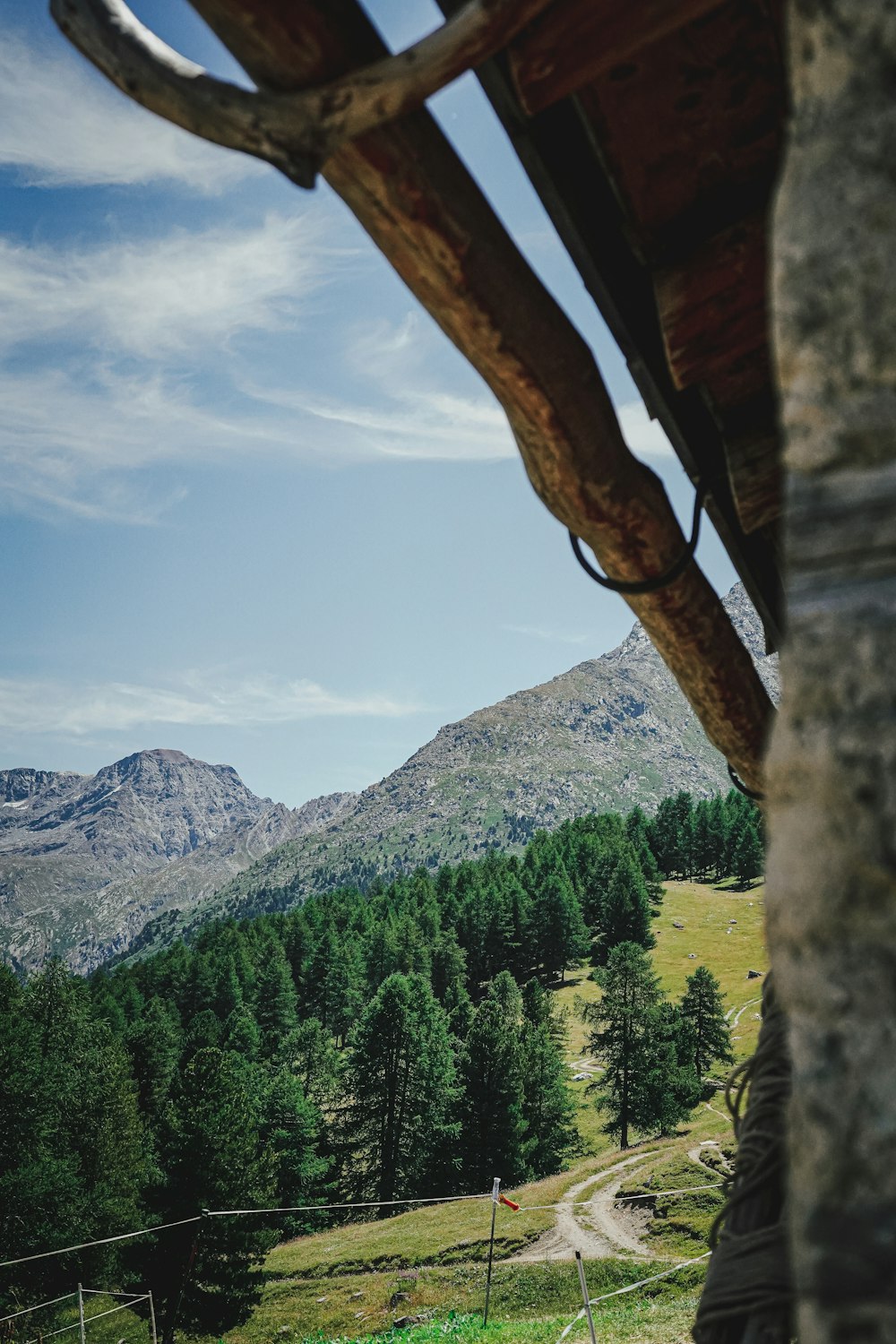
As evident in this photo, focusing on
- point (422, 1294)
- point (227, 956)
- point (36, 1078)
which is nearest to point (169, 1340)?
point (422, 1294)

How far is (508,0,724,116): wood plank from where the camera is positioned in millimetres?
1247

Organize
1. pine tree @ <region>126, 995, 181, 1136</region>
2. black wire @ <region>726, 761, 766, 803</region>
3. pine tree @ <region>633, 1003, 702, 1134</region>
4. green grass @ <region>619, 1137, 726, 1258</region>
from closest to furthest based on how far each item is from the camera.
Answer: black wire @ <region>726, 761, 766, 803</region>, green grass @ <region>619, 1137, 726, 1258</region>, pine tree @ <region>633, 1003, 702, 1134</region>, pine tree @ <region>126, 995, 181, 1136</region>

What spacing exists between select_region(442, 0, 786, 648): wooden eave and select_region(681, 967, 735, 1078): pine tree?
51.9 meters

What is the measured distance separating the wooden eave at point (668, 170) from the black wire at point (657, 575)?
0.30 meters

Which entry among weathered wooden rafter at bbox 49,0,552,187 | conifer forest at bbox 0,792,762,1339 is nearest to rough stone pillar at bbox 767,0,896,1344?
weathered wooden rafter at bbox 49,0,552,187

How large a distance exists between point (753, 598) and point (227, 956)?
7693 centimetres

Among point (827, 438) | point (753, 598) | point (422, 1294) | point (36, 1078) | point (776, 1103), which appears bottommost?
point (422, 1294)

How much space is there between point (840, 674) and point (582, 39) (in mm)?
1202

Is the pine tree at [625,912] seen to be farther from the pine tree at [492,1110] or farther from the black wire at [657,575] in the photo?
the black wire at [657,575]

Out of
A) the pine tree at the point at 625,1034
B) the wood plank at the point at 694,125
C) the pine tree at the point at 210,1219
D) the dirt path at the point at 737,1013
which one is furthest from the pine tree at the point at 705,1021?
the wood plank at the point at 694,125

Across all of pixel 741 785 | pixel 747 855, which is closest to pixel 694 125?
pixel 741 785

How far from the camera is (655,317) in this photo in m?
2.13

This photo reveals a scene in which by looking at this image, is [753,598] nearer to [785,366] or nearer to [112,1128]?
[785,366]

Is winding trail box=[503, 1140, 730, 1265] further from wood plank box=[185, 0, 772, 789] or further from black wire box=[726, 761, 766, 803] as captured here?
wood plank box=[185, 0, 772, 789]
